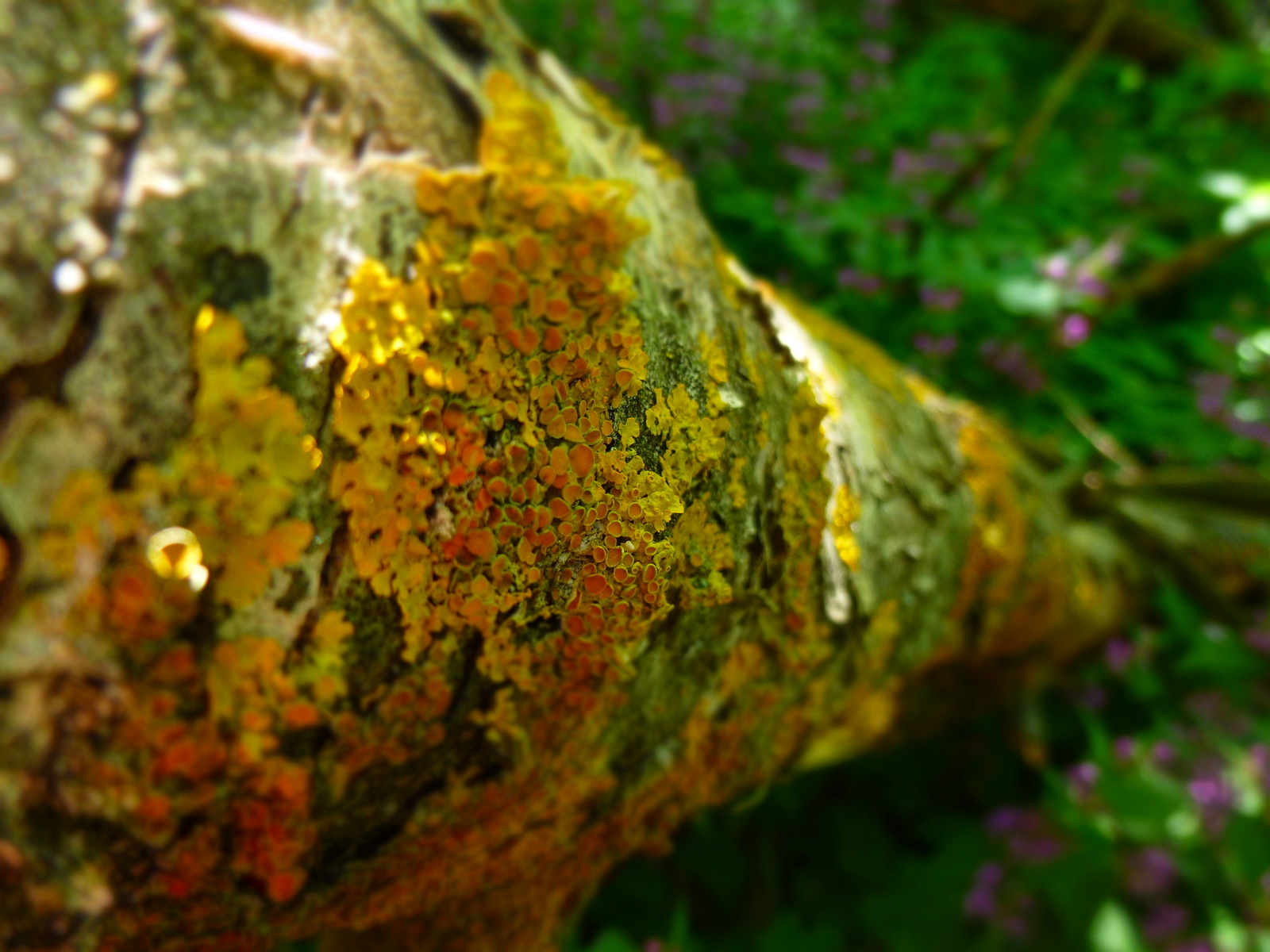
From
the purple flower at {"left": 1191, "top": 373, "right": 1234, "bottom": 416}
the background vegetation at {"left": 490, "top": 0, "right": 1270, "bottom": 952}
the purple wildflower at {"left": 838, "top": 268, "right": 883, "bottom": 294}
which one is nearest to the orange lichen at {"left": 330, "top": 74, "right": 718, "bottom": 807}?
the background vegetation at {"left": 490, "top": 0, "right": 1270, "bottom": 952}

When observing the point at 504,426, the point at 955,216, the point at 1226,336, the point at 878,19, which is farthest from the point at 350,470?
the point at 878,19

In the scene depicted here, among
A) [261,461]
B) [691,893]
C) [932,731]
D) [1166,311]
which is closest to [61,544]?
[261,461]

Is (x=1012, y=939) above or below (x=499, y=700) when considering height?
below

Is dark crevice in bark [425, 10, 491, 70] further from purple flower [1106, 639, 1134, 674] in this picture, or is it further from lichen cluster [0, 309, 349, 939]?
purple flower [1106, 639, 1134, 674]

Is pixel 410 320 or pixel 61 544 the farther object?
pixel 410 320

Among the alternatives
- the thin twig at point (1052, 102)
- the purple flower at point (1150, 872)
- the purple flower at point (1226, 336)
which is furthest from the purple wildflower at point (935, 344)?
the purple flower at point (1150, 872)

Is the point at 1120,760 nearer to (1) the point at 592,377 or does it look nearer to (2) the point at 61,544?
(1) the point at 592,377
